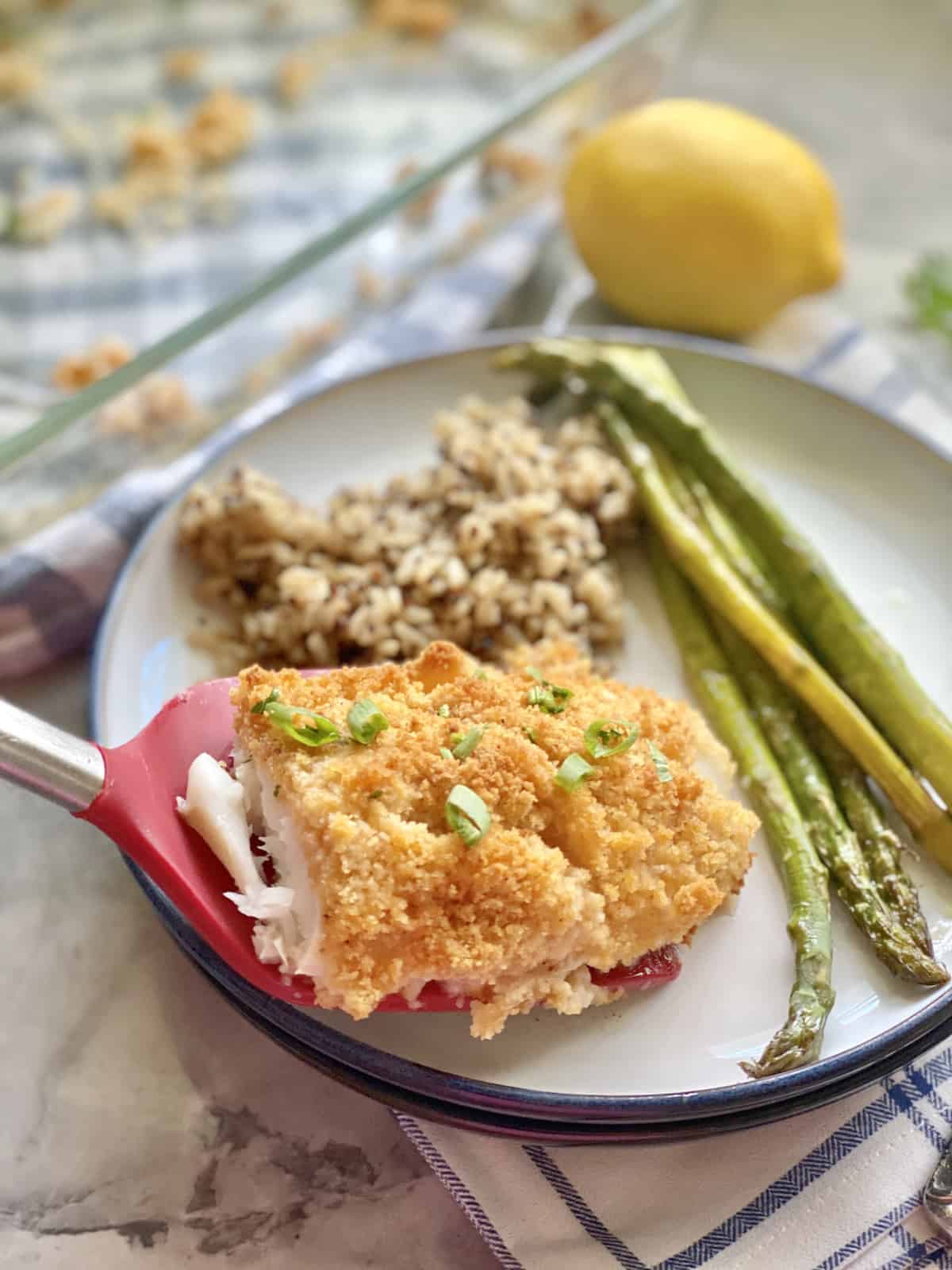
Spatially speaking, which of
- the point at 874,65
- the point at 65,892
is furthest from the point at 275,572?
the point at 874,65

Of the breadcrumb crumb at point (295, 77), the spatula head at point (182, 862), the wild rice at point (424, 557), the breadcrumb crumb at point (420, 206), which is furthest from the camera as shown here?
the breadcrumb crumb at point (295, 77)

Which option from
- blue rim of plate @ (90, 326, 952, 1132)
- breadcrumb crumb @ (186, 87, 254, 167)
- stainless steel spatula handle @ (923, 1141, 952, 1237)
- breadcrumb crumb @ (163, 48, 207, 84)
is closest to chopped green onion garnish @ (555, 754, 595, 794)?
blue rim of plate @ (90, 326, 952, 1132)

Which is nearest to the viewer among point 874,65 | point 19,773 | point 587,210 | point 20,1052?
point 19,773

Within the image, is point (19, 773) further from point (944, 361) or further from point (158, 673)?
point (944, 361)

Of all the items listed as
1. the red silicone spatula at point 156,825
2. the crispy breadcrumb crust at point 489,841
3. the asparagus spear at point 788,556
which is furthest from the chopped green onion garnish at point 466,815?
the asparagus spear at point 788,556

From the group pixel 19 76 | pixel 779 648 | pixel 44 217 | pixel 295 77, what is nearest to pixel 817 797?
pixel 779 648

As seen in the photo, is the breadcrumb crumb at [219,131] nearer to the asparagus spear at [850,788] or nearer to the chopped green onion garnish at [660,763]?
the asparagus spear at [850,788]
